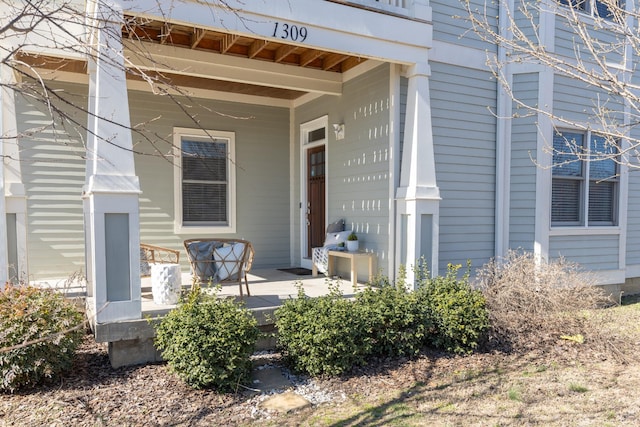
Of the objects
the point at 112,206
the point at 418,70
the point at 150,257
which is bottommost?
the point at 150,257

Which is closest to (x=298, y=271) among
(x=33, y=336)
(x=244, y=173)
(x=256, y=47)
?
(x=244, y=173)

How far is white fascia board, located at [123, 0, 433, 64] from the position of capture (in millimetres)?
4305

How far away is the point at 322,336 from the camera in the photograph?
13.1ft

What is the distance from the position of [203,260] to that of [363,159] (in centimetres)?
273

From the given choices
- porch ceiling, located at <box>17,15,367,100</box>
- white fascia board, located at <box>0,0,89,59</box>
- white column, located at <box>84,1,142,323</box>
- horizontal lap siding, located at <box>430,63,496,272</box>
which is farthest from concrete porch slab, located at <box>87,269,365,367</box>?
porch ceiling, located at <box>17,15,367,100</box>

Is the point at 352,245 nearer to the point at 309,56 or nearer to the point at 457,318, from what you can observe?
the point at 457,318

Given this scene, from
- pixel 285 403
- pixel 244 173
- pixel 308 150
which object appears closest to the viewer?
pixel 285 403

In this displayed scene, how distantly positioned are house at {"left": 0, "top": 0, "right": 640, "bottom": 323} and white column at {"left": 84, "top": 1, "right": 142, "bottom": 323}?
2 centimetres

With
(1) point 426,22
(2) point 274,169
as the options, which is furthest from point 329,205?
(1) point 426,22

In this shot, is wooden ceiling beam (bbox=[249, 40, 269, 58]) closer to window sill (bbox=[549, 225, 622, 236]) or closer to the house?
the house

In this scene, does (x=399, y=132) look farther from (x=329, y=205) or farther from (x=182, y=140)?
(x=182, y=140)

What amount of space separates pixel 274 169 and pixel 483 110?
348 centimetres

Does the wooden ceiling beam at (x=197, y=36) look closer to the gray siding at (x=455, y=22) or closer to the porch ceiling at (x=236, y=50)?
the porch ceiling at (x=236, y=50)

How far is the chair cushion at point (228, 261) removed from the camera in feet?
16.0
